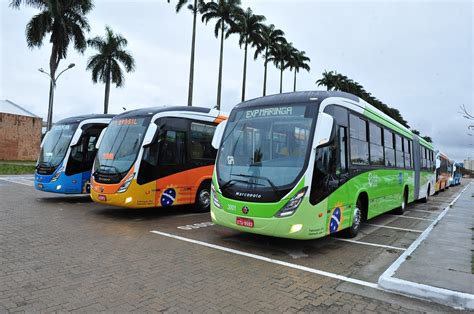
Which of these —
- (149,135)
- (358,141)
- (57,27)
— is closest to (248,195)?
(358,141)

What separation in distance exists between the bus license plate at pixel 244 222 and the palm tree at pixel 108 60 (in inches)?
1367

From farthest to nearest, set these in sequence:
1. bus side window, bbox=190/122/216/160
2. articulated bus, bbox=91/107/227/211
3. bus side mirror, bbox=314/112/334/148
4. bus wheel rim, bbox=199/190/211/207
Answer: bus wheel rim, bbox=199/190/211/207 → bus side window, bbox=190/122/216/160 → articulated bus, bbox=91/107/227/211 → bus side mirror, bbox=314/112/334/148

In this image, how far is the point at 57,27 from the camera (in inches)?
1196

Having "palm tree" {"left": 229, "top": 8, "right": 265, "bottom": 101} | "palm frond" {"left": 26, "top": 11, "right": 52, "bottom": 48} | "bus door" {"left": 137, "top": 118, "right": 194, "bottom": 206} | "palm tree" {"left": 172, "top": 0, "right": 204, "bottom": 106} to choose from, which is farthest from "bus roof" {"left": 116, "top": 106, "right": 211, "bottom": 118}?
"palm tree" {"left": 229, "top": 8, "right": 265, "bottom": 101}

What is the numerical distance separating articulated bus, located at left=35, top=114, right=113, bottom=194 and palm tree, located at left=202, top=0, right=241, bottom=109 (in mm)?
21636

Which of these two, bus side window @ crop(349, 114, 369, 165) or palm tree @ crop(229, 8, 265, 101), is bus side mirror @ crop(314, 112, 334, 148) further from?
palm tree @ crop(229, 8, 265, 101)

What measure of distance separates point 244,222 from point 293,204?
100 cm

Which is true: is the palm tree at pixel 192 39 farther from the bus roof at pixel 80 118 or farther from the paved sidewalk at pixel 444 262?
the paved sidewalk at pixel 444 262

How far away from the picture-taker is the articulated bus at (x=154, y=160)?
9.30 metres

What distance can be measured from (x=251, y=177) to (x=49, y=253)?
3756 mm

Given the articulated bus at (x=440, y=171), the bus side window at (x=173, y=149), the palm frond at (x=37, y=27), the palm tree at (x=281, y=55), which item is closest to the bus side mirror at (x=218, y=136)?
the bus side window at (x=173, y=149)

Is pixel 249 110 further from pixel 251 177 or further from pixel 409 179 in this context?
pixel 409 179

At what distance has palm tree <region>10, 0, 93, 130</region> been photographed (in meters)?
29.6

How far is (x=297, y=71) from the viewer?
51438 mm
